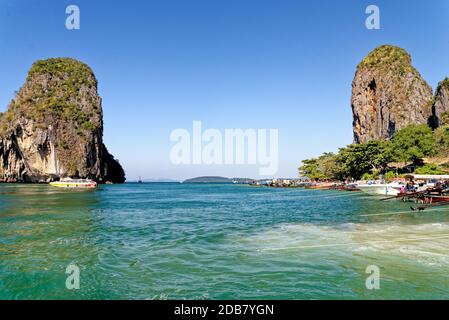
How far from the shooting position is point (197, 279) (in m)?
13.0

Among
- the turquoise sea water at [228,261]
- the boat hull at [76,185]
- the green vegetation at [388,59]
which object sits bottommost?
the turquoise sea water at [228,261]

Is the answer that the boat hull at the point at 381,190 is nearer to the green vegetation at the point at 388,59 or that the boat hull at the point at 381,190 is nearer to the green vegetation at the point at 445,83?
the green vegetation at the point at 445,83

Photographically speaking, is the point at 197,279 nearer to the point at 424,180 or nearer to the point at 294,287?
the point at 294,287

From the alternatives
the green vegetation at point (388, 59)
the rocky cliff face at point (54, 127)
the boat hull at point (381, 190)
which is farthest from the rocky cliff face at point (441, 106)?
the rocky cliff face at point (54, 127)

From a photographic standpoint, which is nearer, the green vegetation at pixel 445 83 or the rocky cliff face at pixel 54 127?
the green vegetation at pixel 445 83

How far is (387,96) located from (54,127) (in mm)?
153356

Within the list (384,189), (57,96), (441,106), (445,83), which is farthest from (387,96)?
(57,96)

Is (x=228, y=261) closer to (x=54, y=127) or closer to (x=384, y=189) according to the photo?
(x=384, y=189)

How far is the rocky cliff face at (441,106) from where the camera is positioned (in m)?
125

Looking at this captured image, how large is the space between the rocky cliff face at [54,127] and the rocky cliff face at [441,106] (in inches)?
5883

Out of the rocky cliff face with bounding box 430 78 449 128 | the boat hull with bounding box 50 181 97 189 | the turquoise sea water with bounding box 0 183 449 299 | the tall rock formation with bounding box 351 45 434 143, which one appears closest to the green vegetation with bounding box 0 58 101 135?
the boat hull with bounding box 50 181 97 189

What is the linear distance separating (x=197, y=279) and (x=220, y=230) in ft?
40.1

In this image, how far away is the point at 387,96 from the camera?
154750mm

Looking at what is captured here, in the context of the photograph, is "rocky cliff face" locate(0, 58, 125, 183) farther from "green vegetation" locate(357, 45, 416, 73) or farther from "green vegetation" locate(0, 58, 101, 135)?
"green vegetation" locate(357, 45, 416, 73)
